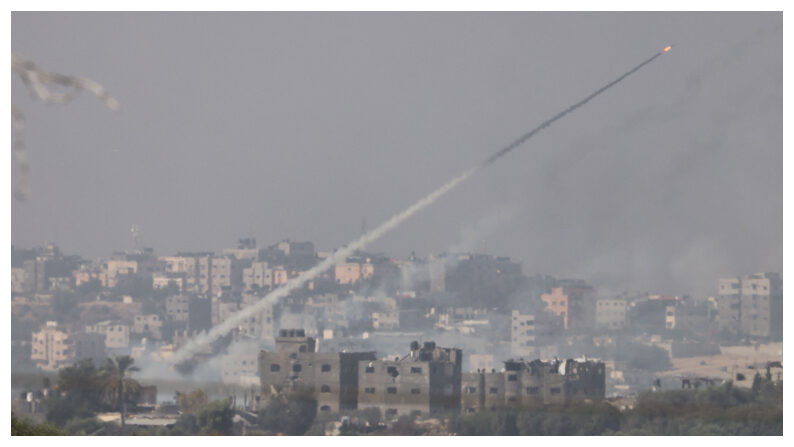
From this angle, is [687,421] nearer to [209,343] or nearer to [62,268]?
[209,343]

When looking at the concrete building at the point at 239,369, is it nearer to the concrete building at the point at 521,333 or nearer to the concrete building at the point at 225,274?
the concrete building at the point at 225,274

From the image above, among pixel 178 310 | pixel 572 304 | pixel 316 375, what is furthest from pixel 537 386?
pixel 178 310

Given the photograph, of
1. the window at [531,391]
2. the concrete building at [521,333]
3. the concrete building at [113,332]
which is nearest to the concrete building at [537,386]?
the window at [531,391]

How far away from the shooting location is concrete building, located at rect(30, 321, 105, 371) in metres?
37.1

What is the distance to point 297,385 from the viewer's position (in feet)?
97.1

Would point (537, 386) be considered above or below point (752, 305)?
below

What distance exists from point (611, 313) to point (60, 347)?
13940mm

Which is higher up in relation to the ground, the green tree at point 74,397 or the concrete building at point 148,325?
the concrete building at point 148,325

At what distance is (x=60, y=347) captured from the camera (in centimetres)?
3819

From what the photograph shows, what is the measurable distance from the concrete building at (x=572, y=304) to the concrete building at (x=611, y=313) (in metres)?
0.21

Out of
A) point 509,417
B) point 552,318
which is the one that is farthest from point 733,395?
point 552,318

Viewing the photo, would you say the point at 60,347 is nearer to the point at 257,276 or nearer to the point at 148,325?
the point at 148,325

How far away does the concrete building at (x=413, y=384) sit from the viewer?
96.5 ft
